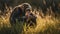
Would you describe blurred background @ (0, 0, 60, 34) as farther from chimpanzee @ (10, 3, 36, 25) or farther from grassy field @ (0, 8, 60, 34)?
chimpanzee @ (10, 3, 36, 25)

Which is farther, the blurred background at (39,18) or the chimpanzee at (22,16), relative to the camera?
the chimpanzee at (22,16)

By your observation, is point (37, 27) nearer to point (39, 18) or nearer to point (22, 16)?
point (22, 16)

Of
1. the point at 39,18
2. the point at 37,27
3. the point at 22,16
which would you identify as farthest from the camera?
the point at 39,18

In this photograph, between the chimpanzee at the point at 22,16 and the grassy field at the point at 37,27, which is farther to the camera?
the chimpanzee at the point at 22,16

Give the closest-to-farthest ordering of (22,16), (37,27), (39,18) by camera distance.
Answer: (37,27) → (22,16) → (39,18)

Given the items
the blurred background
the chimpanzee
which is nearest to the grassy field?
the blurred background

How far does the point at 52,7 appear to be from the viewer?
6141 mm

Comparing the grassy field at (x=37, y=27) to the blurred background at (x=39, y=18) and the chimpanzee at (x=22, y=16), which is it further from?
the chimpanzee at (x=22, y=16)

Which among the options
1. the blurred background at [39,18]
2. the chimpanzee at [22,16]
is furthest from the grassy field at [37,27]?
the chimpanzee at [22,16]

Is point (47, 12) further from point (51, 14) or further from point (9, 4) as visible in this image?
point (9, 4)

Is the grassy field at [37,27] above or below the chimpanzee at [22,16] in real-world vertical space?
below

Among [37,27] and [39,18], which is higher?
[39,18]

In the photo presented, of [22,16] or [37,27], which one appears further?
[22,16]

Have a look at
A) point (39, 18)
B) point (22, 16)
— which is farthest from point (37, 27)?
point (39, 18)
